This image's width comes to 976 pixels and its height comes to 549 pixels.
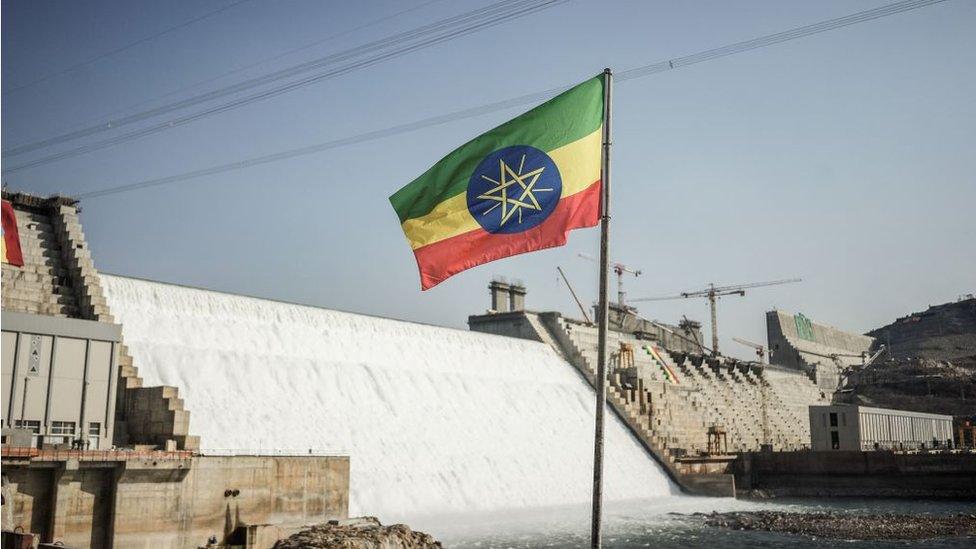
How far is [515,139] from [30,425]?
20393mm

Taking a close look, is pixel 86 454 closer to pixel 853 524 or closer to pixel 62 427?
pixel 62 427

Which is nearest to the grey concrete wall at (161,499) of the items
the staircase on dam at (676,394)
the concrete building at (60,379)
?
the concrete building at (60,379)

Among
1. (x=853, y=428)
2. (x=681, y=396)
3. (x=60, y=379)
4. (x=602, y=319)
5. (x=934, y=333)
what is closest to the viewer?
(x=602, y=319)

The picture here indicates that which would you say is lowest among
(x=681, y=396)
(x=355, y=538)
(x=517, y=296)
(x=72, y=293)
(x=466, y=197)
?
(x=355, y=538)

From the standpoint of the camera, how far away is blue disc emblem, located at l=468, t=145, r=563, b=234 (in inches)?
494

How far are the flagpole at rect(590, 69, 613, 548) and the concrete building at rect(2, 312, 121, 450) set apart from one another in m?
20.3

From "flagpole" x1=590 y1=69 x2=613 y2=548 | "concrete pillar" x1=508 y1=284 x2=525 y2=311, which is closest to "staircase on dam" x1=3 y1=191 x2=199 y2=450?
"flagpole" x1=590 y1=69 x2=613 y2=548

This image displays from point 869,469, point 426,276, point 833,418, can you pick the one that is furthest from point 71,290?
point 833,418

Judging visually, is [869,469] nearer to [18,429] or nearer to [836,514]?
[836,514]

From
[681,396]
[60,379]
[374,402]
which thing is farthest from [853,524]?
[60,379]

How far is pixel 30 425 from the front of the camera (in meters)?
26.4

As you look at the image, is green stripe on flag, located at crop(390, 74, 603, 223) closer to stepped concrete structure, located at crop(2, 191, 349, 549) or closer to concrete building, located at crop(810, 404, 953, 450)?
stepped concrete structure, located at crop(2, 191, 349, 549)

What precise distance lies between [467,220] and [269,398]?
2702 cm

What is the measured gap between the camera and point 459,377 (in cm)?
5022
